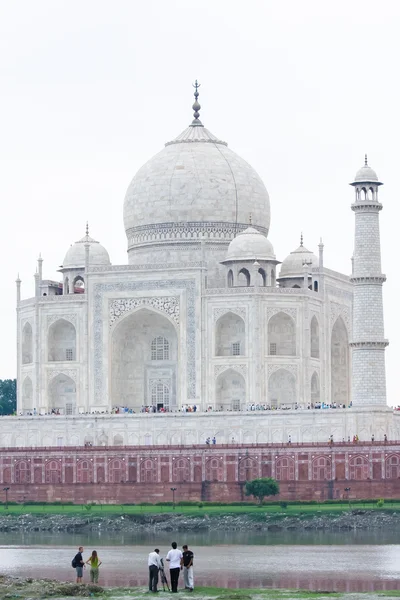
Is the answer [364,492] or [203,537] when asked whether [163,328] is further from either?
[203,537]

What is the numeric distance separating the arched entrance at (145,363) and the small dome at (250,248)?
132 inches

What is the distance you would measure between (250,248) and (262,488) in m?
11.9

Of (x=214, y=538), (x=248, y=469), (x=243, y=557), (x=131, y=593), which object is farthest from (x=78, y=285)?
(x=131, y=593)

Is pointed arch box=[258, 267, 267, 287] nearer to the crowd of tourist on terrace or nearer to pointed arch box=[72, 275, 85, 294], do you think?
the crowd of tourist on terrace

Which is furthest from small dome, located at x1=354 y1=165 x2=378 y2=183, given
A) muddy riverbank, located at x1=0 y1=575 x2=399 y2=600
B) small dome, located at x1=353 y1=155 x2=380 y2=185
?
muddy riverbank, located at x1=0 y1=575 x2=399 y2=600

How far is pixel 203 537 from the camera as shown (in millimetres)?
46656

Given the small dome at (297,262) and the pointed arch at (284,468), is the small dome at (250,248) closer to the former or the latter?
the small dome at (297,262)

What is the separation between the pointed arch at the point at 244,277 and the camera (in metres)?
62.2

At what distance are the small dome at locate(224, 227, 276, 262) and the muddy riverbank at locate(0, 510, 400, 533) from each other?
13352mm

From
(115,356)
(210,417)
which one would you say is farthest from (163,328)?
(210,417)

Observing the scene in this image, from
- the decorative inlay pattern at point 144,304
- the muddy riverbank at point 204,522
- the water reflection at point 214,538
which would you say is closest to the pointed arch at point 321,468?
the muddy riverbank at point 204,522

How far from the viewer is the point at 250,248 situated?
62.0 meters

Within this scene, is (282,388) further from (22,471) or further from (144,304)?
(22,471)

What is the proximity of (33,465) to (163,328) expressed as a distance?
8.75 metres
